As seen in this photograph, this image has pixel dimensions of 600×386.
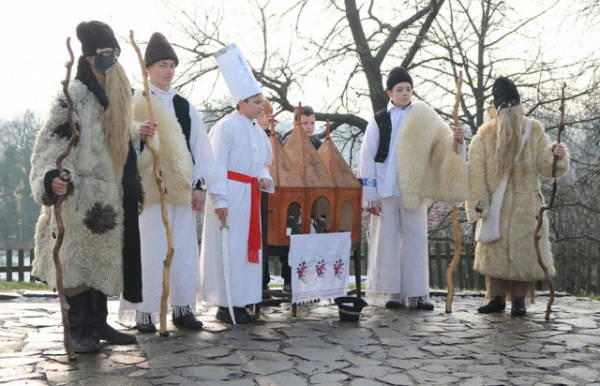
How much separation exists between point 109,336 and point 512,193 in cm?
379

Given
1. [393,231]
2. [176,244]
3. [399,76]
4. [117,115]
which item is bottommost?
[176,244]

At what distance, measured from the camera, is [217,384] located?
397cm

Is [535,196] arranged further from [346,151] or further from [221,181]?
[346,151]

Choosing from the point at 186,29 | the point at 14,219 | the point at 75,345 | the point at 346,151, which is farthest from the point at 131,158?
the point at 14,219

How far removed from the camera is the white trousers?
684 cm

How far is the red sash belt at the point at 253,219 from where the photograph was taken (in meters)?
5.96

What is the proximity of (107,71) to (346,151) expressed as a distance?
33.2 ft

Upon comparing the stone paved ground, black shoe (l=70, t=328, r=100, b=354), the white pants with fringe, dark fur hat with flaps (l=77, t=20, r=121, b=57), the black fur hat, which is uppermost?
the black fur hat

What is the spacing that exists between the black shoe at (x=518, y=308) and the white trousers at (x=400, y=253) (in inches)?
32.5

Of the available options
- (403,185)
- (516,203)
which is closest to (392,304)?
(403,185)

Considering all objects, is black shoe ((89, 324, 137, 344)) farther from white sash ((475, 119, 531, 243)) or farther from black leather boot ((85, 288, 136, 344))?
white sash ((475, 119, 531, 243))

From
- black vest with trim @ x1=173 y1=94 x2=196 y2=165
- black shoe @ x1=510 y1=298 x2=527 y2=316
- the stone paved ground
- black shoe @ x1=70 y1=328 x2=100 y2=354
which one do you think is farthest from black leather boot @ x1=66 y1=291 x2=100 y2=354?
black shoe @ x1=510 y1=298 x2=527 y2=316

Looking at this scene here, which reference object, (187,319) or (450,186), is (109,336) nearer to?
(187,319)

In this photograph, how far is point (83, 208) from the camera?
15.1 ft
